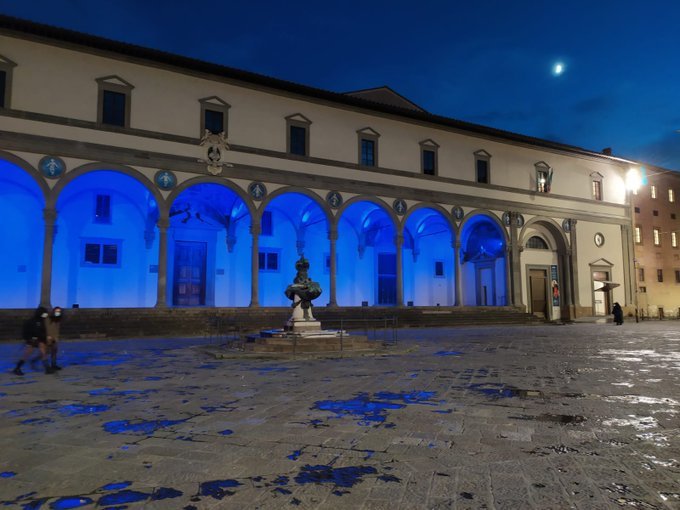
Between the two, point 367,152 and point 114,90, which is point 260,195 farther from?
point 114,90

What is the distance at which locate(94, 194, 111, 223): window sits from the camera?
2219 centimetres

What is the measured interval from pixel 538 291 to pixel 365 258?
1149 centimetres

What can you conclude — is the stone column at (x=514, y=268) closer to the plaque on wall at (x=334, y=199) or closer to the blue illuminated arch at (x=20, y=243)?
the plaque on wall at (x=334, y=199)

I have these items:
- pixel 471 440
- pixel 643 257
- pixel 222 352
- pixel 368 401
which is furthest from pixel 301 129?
pixel 643 257

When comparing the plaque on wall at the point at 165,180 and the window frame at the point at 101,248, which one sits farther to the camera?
the window frame at the point at 101,248

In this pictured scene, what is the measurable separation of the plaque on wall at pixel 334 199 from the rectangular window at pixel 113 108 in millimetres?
9695

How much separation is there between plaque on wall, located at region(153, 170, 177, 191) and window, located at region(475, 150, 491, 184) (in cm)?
1760

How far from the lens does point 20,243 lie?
20531 mm

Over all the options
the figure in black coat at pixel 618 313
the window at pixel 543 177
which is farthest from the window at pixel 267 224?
the figure in black coat at pixel 618 313

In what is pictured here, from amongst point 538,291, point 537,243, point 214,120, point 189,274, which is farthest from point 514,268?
point 214,120

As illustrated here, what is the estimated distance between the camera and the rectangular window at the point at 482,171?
29.5 meters

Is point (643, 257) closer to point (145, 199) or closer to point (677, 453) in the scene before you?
point (145, 199)

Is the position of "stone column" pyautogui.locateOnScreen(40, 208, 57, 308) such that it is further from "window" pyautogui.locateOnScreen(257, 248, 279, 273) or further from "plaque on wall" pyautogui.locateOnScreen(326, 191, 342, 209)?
"plaque on wall" pyautogui.locateOnScreen(326, 191, 342, 209)

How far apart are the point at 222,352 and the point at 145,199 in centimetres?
1357
